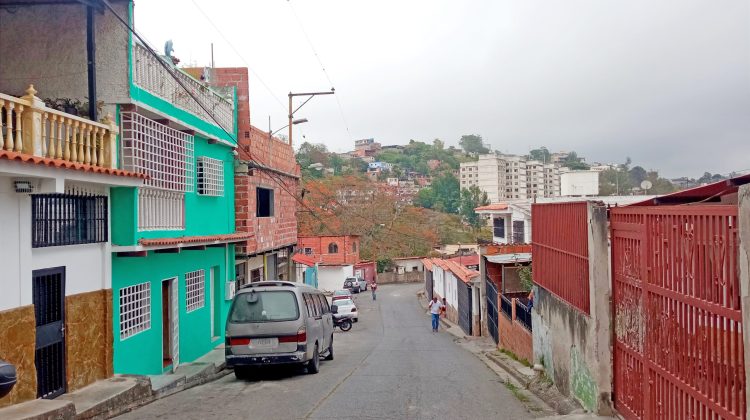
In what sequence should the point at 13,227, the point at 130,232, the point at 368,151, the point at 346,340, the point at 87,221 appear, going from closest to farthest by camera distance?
the point at 13,227, the point at 87,221, the point at 130,232, the point at 346,340, the point at 368,151

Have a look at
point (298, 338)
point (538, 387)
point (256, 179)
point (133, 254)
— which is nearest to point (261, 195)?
point (256, 179)

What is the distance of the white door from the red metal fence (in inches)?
305

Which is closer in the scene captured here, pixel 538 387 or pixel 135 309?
pixel 538 387

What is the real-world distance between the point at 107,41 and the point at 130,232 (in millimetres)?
3331

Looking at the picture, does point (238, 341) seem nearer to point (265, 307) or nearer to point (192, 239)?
point (265, 307)

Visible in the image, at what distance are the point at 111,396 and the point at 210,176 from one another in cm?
799

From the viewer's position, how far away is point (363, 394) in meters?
10.8

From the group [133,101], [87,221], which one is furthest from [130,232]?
[133,101]

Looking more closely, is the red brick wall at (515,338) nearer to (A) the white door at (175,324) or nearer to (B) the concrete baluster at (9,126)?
(A) the white door at (175,324)

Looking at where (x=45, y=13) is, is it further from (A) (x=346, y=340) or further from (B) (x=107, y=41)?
(A) (x=346, y=340)

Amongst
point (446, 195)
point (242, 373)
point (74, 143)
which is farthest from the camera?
point (446, 195)

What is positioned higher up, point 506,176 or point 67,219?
point 506,176

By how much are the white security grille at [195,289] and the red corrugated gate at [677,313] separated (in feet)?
35.7

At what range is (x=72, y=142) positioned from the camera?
9.68 metres
